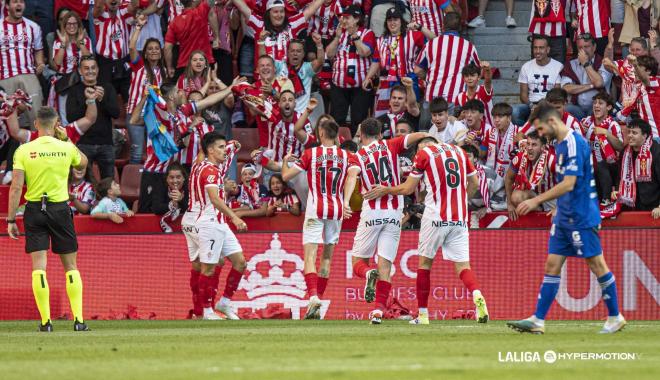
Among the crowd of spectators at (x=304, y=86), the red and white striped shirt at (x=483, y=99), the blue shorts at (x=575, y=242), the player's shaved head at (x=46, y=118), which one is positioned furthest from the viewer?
the red and white striped shirt at (x=483, y=99)

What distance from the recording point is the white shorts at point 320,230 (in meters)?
16.7

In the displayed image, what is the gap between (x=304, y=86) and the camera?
2089 centimetres

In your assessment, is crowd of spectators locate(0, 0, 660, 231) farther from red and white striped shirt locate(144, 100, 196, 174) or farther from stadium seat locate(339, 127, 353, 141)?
stadium seat locate(339, 127, 353, 141)

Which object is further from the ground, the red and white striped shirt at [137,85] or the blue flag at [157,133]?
the red and white striped shirt at [137,85]

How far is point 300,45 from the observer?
68.2ft

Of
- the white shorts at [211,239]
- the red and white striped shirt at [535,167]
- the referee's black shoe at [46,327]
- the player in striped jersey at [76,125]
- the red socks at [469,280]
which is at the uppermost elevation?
the player in striped jersey at [76,125]

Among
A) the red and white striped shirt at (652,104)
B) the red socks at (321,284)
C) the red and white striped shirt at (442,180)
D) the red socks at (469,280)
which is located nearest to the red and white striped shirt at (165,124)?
the red socks at (321,284)

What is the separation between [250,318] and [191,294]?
0.97 meters

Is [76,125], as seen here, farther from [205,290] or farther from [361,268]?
[361,268]

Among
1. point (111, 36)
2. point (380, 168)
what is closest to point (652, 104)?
point (380, 168)

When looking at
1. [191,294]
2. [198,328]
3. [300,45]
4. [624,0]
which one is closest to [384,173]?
[198,328]

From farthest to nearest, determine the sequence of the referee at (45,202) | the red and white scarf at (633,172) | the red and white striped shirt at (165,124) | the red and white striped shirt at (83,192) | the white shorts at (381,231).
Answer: the red and white striped shirt at (83,192) → the red and white striped shirt at (165,124) → the red and white scarf at (633,172) → the white shorts at (381,231) → the referee at (45,202)

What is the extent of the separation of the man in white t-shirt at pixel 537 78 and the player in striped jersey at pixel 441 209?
215 inches

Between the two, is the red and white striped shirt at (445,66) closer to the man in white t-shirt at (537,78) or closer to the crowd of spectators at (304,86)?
the crowd of spectators at (304,86)
